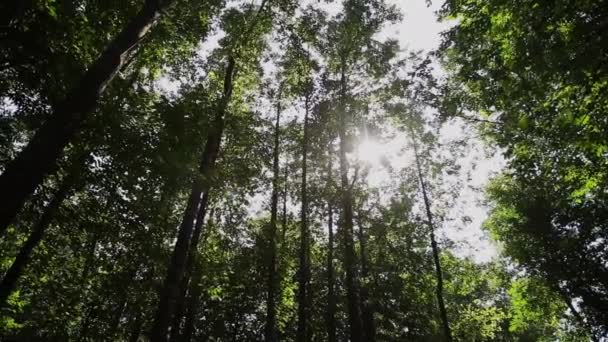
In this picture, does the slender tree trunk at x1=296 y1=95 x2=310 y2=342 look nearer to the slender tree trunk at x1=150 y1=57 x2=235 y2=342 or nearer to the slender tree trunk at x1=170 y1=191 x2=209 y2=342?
the slender tree trunk at x1=170 y1=191 x2=209 y2=342

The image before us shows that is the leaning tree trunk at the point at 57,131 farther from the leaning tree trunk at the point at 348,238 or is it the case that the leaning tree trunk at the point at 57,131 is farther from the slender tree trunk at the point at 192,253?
the leaning tree trunk at the point at 348,238

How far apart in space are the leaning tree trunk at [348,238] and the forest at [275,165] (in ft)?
0.43

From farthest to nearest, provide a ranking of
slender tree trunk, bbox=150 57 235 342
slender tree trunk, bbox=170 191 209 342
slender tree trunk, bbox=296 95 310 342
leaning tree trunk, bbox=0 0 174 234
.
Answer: slender tree trunk, bbox=296 95 310 342, slender tree trunk, bbox=170 191 209 342, slender tree trunk, bbox=150 57 235 342, leaning tree trunk, bbox=0 0 174 234

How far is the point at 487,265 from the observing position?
Answer: 2622cm

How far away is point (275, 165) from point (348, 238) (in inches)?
251

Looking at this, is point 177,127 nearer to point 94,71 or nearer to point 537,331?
point 94,71

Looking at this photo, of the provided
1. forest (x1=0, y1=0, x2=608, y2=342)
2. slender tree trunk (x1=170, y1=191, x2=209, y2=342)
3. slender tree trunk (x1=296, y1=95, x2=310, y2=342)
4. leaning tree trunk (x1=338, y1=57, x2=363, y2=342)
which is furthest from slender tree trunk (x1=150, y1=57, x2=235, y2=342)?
slender tree trunk (x1=296, y1=95, x2=310, y2=342)

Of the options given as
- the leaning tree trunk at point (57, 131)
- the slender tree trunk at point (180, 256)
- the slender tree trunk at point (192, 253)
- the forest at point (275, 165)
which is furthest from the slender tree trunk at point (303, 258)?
the leaning tree trunk at point (57, 131)

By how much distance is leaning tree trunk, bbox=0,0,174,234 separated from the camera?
468 centimetres

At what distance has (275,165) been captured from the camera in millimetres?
21312

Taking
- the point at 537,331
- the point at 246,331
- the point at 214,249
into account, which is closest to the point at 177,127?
the point at 214,249

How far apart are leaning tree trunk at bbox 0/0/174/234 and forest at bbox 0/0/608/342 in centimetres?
3

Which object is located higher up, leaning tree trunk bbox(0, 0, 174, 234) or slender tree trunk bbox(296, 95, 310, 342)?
slender tree trunk bbox(296, 95, 310, 342)

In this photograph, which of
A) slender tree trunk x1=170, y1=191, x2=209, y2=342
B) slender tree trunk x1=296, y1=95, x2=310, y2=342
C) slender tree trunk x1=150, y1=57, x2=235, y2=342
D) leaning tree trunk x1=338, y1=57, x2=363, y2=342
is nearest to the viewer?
slender tree trunk x1=150, y1=57, x2=235, y2=342
